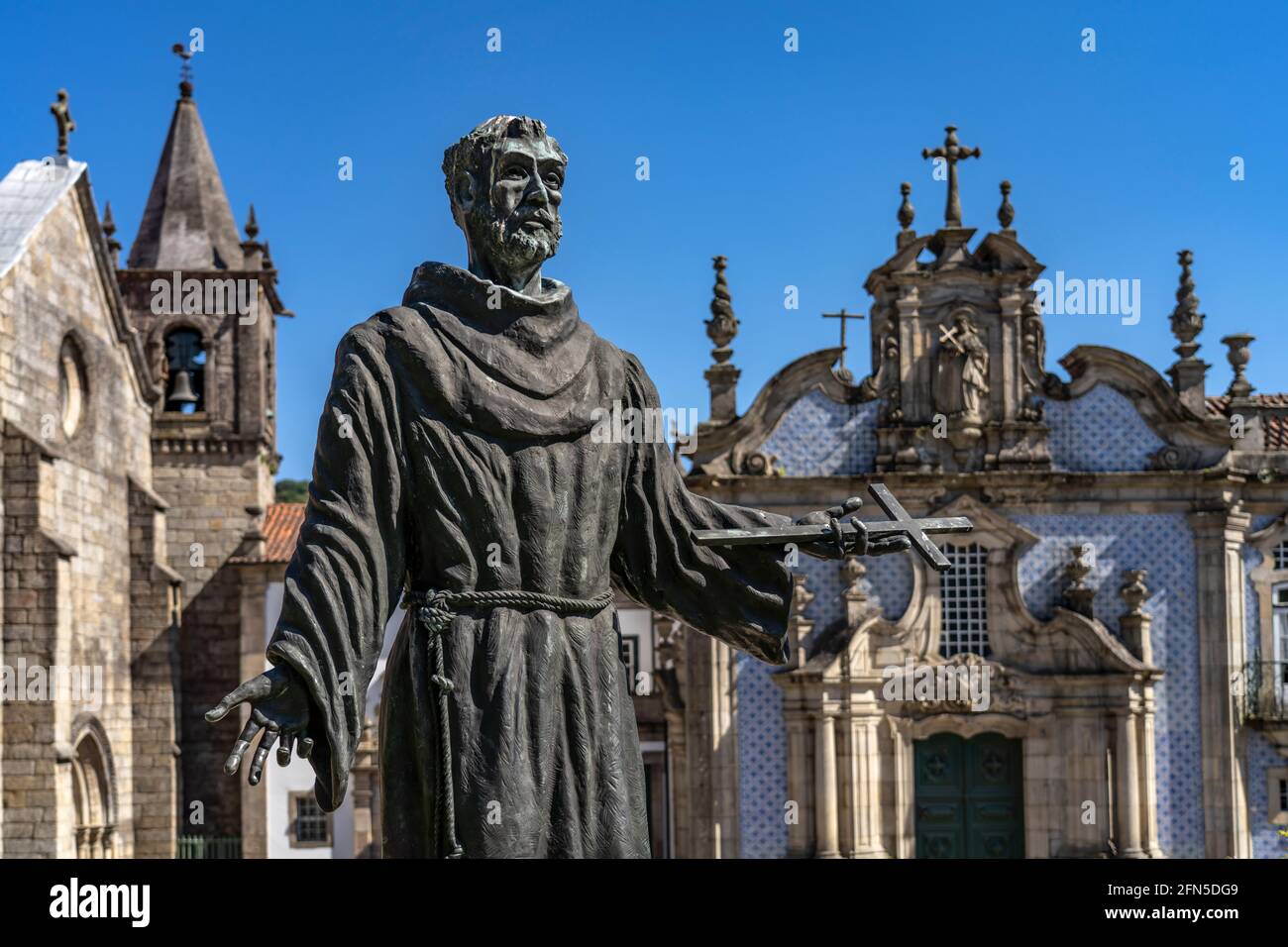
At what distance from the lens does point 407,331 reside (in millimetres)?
4312

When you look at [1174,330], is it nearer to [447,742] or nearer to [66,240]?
[66,240]

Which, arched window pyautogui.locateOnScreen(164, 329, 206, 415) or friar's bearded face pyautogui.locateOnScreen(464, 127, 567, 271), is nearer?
friar's bearded face pyautogui.locateOnScreen(464, 127, 567, 271)

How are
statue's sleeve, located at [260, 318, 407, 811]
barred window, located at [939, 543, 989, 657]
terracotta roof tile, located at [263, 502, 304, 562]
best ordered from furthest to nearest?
terracotta roof tile, located at [263, 502, 304, 562] → barred window, located at [939, 543, 989, 657] → statue's sleeve, located at [260, 318, 407, 811]

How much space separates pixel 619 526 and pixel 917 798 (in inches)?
934

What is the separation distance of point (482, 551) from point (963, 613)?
24.4 m

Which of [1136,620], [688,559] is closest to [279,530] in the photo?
[1136,620]

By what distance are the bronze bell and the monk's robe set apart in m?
Answer: 34.2

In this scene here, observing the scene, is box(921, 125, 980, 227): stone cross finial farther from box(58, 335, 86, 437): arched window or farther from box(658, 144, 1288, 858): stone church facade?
box(58, 335, 86, 437): arched window

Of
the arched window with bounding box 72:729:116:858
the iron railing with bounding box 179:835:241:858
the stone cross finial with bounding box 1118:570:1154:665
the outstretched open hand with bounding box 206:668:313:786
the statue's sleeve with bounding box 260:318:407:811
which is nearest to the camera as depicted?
the outstretched open hand with bounding box 206:668:313:786

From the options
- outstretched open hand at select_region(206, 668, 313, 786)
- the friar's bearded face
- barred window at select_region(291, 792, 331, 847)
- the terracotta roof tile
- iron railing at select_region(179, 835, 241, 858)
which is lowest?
iron railing at select_region(179, 835, 241, 858)

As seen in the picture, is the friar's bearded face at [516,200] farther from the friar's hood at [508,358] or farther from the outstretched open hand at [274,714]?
the outstretched open hand at [274,714]

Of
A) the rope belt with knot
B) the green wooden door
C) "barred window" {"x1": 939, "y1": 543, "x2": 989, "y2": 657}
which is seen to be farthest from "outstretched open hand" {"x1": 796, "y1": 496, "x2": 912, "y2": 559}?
"barred window" {"x1": 939, "y1": 543, "x2": 989, "y2": 657}

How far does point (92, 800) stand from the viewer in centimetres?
2981

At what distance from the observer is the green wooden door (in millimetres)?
27266
